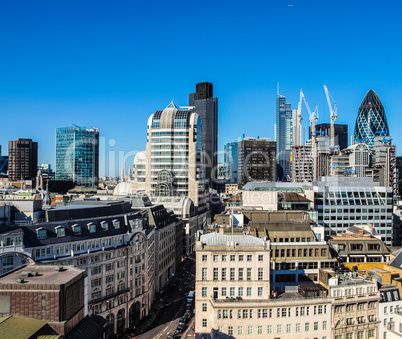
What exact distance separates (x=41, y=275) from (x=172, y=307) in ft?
239

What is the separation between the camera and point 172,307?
110875mm

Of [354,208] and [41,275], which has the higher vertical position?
[41,275]

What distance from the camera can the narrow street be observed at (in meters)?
93.3

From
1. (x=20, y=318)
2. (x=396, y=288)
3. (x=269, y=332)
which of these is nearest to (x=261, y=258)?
(x=269, y=332)

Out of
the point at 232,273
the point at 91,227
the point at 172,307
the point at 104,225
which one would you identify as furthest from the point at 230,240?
the point at 172,307

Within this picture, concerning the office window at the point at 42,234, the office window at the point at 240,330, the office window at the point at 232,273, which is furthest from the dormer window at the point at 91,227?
the office window at the point at 240,330

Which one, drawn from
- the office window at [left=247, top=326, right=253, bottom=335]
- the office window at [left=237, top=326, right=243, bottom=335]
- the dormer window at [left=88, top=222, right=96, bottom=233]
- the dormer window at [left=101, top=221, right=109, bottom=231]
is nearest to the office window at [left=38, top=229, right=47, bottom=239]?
the dormer window at [left=88, top=222, right=96, bottom=233]

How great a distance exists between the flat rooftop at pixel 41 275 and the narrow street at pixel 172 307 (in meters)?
51.1

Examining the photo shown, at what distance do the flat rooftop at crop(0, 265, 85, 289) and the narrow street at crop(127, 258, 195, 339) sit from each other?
5112cm

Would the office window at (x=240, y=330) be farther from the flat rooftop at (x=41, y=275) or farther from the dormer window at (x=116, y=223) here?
the dormer window at (x=116, y=223)

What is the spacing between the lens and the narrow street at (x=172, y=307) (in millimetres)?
93312

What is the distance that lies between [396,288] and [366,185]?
3532 inches

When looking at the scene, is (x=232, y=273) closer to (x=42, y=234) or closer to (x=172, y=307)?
(x=42, y=234)

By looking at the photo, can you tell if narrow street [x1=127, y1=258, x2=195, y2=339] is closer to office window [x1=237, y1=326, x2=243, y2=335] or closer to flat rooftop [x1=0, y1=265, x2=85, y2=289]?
office window [x1=237, y1=326, x2=243, y2=335]
